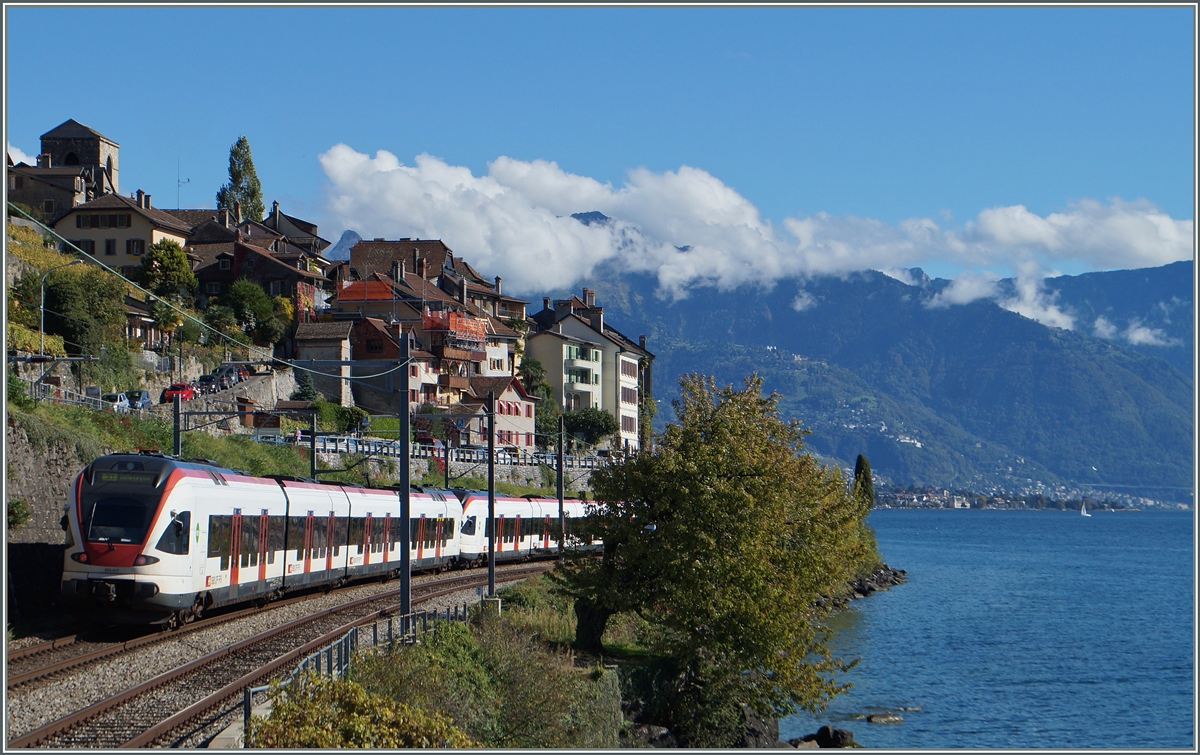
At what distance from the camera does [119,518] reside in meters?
22.8

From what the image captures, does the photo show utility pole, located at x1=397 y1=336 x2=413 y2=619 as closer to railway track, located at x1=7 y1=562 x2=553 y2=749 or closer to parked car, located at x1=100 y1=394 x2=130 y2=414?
railway track, located at x1=7 y1=562 x2=553 y2=749

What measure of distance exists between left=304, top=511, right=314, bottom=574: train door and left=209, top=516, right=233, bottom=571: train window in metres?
6.01

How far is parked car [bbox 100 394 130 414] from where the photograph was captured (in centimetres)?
4670

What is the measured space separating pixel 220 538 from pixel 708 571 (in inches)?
409

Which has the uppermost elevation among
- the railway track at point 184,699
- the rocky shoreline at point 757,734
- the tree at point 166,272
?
the tree at point 166,272

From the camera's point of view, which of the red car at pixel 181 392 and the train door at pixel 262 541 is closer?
the train door at pixel 262 541

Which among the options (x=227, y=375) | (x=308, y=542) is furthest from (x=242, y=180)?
(x=308, y=542)

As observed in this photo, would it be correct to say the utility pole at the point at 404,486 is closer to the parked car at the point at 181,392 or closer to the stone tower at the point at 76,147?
the parked car at the point at 181,392

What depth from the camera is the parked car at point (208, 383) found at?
67375 millimetres

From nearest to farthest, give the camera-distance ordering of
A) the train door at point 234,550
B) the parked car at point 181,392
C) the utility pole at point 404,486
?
the utility pole at point 404,486 → the train door at point 234,550 → the parked car at point 181,392

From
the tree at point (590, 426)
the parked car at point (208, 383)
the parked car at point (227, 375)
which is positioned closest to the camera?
the parked car at point (208, 383)

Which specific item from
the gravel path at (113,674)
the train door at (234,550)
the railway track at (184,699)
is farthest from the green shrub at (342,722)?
the train door at (234,550)

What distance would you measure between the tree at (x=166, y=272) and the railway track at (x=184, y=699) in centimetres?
6073

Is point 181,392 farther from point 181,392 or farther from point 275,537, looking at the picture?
point 275,537
